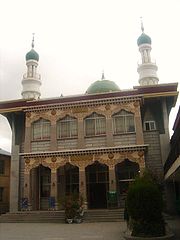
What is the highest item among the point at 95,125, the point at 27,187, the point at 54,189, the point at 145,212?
the point at 95,125

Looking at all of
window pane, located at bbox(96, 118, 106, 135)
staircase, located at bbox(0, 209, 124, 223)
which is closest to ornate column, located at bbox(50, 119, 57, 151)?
window pane, located at bbox(96, 118, 106, 135)

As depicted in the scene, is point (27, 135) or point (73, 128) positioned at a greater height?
point (73, 128)

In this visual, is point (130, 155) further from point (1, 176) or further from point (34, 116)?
point (1, 176)

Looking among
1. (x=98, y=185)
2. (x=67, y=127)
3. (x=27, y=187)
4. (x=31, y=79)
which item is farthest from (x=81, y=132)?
(x=31, y=79)

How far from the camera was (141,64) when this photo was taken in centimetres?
3447

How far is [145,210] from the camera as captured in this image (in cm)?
1187

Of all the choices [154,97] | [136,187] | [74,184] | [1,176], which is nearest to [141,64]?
[154,97]

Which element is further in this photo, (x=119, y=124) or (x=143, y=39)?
(x=143, y=39)

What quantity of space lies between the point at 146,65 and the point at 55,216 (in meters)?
20.1

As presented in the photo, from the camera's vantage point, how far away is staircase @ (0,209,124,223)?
1978 centimetres

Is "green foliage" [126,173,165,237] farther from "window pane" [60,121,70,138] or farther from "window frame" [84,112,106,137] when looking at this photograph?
"window pane" [60,121,70,138]

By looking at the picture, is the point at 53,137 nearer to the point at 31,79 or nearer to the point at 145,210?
the point at 31,79

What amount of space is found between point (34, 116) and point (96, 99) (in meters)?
5.22

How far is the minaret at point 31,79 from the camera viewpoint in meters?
35.3
